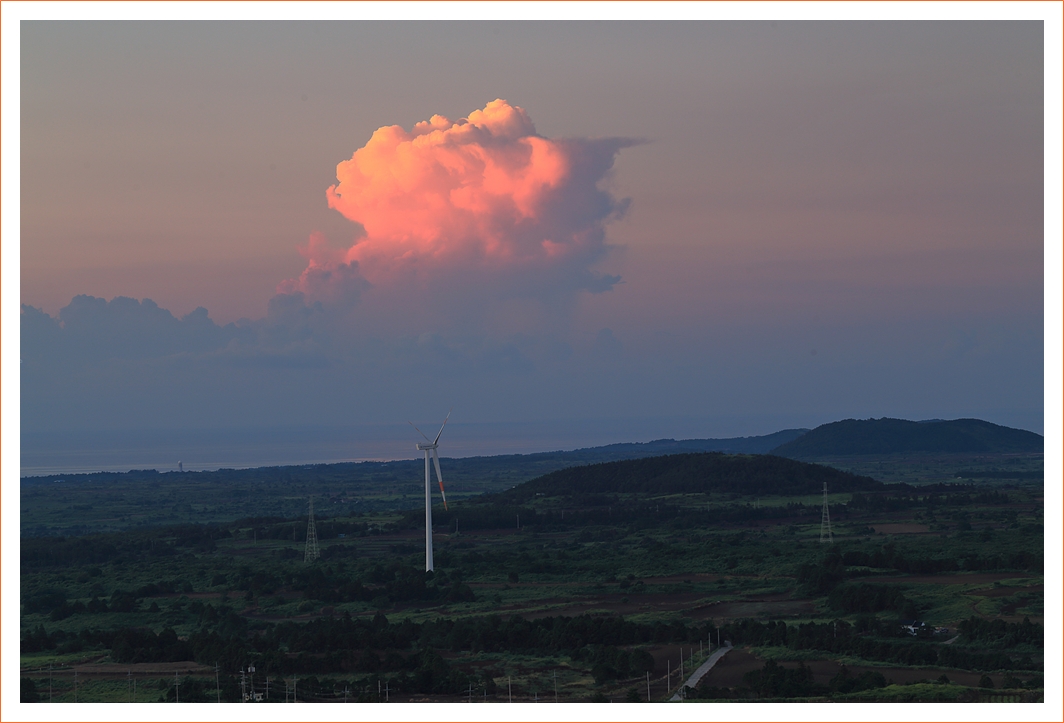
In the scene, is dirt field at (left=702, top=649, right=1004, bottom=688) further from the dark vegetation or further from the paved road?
the dark vegetation

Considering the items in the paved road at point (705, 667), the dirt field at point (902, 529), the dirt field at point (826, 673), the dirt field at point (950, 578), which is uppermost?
the dirt field at point (902, 529)

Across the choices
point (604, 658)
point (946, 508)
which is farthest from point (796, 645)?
point (946, 508)

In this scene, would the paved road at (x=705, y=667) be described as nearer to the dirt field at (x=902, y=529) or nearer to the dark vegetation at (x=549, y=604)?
the dark vegetation at (x=549, y=604)

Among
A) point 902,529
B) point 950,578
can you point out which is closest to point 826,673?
A: point 950,578

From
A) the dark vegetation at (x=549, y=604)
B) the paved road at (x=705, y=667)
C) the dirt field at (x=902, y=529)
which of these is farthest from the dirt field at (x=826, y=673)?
the dirt field at (x=902, y=529)

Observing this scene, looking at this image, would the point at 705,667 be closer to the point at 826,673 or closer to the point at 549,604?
the point at 826,673

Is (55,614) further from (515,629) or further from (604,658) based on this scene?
(604,658)

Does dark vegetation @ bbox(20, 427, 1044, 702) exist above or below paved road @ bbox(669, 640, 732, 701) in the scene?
above

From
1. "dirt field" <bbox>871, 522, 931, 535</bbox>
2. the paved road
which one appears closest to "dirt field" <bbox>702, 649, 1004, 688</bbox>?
the paved road
